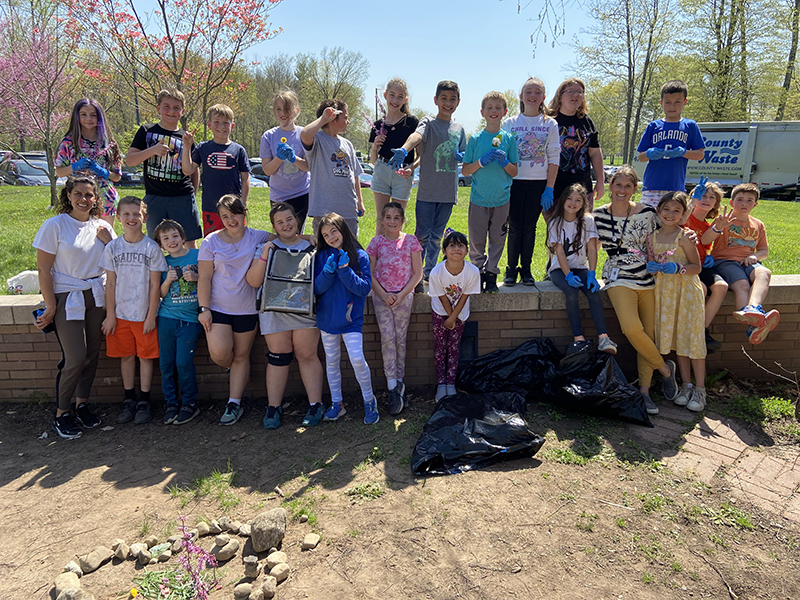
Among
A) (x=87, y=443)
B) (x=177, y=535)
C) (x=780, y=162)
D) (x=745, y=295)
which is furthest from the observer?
(x=780, y=162)

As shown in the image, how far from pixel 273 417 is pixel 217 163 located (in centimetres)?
228

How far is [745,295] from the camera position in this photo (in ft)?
14.2

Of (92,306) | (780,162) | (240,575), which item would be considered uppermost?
(780,162)

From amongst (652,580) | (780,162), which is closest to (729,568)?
(652,580)

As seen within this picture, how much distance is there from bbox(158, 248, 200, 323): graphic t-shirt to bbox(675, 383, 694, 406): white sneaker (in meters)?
3.90

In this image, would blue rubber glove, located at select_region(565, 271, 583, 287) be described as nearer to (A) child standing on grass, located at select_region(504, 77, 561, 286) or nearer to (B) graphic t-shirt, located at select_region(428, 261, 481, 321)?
(A) child standing on grass, located at select_region(504, 77, 561, 286)

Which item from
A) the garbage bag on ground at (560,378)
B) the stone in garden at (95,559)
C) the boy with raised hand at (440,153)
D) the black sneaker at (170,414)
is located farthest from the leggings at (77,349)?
the garbage bag on ground at (560,378)

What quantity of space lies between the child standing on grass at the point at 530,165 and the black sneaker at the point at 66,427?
12.1ft

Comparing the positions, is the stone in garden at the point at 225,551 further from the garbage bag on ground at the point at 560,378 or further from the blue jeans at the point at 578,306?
the blue jeans at the point at 578,306

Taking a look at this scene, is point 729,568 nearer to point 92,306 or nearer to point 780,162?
point 92,306

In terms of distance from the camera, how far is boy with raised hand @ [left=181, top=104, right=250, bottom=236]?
182 inches

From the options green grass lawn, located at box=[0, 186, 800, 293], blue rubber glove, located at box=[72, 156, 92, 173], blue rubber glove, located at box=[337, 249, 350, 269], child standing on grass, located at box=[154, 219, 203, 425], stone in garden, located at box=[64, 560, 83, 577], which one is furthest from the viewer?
green grass lawn, located at box=[0, 186, 800, 293]

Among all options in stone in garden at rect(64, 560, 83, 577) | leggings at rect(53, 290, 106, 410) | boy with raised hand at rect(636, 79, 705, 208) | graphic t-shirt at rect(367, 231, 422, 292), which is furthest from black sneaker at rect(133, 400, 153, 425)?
boy with raised hand at rect(636, 79, 705, 208)

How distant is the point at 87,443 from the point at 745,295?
5298 millimetres
